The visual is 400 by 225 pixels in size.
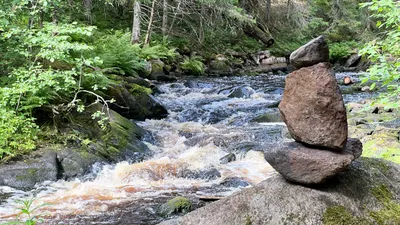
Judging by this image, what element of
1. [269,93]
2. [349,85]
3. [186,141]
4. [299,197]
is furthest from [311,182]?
[349,85]

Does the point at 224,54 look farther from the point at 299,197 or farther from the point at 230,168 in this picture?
the point at 299,197

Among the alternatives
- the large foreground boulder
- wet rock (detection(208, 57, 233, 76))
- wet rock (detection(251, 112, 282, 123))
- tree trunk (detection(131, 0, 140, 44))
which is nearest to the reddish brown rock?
the large foreground boulder

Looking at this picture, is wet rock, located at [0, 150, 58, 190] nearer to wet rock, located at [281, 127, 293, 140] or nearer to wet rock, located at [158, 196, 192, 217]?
wet rock, located at [158, 196, 192, 217]

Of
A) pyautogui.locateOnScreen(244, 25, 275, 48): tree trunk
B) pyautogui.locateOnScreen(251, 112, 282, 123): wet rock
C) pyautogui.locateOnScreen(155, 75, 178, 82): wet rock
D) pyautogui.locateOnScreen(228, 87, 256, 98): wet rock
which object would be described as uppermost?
pyautogui.locateOnScreen(244, 25, 275, 48): tree trunk

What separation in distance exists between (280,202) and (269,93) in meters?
12.2

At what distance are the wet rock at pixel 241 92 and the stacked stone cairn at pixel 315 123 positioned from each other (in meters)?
11.1

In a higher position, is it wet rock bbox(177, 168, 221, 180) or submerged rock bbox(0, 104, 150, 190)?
submerged rock bbox(0, 104, 150, 190)

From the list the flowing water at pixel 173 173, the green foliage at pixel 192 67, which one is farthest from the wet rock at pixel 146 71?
the green foliage at pixel 192 67

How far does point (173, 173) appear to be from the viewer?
7473mm

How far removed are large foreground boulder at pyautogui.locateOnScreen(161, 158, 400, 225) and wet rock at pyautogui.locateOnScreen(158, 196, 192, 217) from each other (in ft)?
5.56

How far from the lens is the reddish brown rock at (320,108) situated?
11.7 feet

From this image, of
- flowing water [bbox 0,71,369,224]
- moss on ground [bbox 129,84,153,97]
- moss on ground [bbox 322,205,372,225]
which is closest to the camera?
moss on ground [bbox 322,205,372,225]

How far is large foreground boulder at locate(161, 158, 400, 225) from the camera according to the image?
348 centimetres

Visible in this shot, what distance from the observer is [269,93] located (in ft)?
51.0
